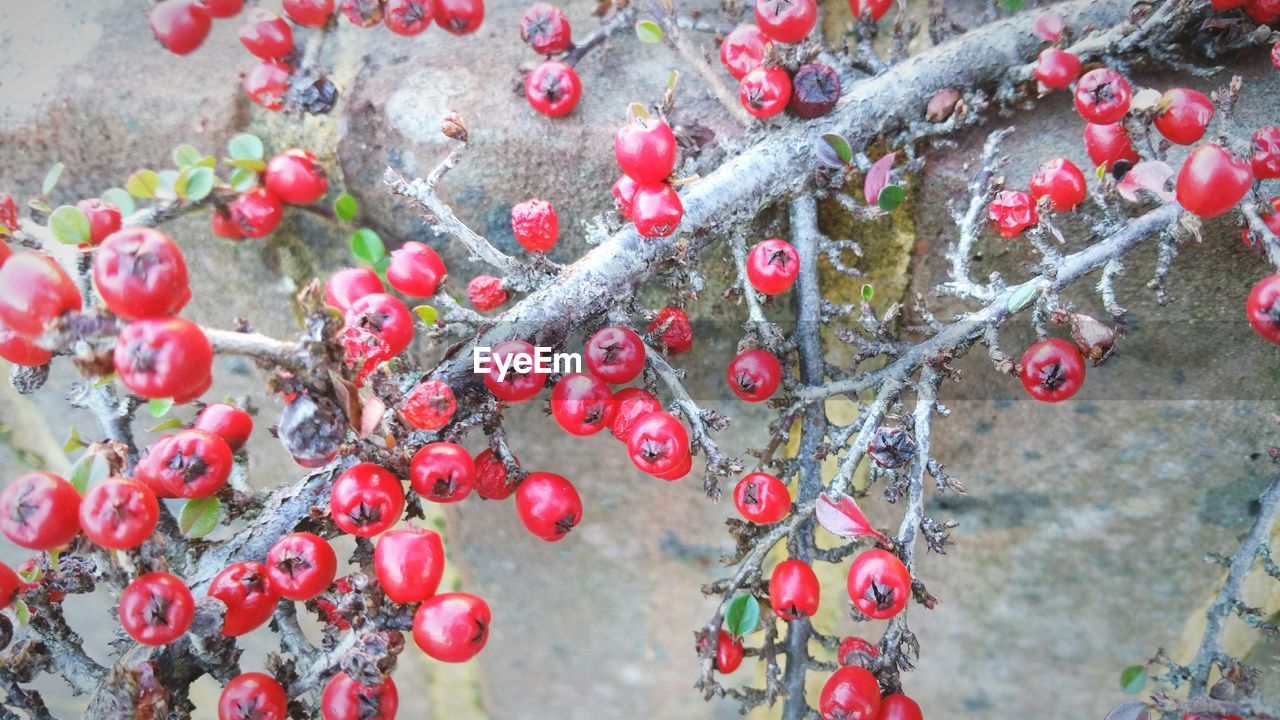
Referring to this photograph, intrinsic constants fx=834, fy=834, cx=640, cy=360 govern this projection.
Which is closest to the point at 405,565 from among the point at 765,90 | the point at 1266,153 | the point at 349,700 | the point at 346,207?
the point at 349,700

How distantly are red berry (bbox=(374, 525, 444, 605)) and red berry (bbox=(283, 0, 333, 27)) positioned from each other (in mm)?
1114

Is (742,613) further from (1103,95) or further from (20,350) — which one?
(20,350)

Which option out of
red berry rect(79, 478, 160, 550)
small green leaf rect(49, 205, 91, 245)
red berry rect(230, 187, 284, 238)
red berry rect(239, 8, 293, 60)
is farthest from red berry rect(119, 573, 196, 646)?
red berry rect(239, 8, 293, 60)

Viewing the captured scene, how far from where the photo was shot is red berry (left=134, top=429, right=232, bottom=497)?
1.14 m

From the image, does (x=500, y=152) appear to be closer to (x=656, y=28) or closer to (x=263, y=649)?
(x=656, y=28)

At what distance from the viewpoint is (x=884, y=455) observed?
1.24m

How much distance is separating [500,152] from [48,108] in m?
0.98

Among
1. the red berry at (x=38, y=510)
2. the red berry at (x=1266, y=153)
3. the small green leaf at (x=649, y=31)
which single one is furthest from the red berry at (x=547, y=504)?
the red berry at (x=1266, y=153)

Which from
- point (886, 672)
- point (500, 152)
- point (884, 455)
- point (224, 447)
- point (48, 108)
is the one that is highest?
point (884, 455)

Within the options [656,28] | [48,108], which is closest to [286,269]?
[48,108]

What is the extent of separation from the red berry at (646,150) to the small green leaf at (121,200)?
102 centimetres

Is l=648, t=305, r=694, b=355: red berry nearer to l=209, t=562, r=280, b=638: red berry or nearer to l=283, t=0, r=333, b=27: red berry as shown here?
l=209, t=562, r=280, b=638: red berry

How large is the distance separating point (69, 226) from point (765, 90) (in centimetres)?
112

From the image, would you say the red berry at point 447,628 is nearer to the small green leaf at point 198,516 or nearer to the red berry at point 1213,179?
the small green leaf at point 198,516
